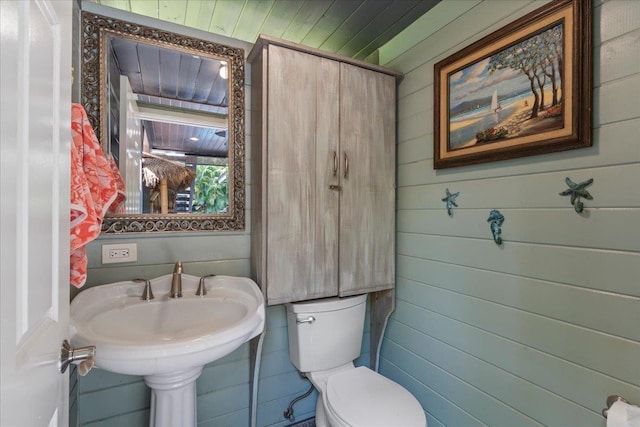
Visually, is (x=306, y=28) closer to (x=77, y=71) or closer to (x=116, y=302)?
(x=77, y=71)

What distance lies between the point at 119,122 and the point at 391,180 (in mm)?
1370

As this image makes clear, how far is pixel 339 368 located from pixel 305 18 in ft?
6.05

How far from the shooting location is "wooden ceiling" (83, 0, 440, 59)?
142 cm

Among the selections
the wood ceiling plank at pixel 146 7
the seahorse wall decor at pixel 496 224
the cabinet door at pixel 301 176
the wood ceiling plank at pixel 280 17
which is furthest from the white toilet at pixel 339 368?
the wood ceiling plank at pixel 146 7

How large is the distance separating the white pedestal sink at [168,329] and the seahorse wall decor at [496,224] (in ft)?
3.26

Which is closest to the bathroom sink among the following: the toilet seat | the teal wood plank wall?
the toilet seat

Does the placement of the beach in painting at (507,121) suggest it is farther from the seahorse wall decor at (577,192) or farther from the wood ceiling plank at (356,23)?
the wood ceiling plank at (356,23)

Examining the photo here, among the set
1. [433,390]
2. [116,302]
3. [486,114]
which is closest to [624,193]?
[486,114]

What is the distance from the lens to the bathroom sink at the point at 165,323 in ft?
2.83

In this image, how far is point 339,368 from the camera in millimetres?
1635

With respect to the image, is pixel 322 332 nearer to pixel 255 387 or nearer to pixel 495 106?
pixel 255 387

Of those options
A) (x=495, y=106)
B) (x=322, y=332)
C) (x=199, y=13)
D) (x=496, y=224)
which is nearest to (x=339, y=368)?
(x=322, y=332)

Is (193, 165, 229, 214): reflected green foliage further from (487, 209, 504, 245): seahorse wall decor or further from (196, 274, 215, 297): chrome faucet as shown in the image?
(487, 209, 504, 245): seahorse wall decor

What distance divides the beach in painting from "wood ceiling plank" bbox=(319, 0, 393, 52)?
66 centimetres
